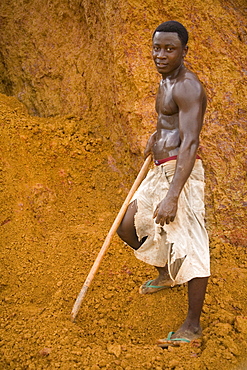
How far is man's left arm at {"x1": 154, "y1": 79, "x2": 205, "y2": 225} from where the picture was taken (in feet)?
7.59

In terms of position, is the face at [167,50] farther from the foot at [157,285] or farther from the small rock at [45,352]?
the small rock at [45,352]

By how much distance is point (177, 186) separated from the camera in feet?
7.64

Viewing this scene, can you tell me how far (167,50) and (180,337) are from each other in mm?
1828

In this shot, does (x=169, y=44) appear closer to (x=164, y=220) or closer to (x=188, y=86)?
(x=188, y=86)

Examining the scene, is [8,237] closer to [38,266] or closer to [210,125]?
[38,266]

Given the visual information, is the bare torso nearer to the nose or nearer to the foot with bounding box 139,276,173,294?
the nose

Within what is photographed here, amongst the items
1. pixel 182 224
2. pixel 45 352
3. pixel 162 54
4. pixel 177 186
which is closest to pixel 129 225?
pixel 182 224

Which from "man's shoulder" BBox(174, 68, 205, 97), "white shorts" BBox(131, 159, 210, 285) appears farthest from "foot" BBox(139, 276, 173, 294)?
"man's shoulder" BBox(174, 68, 205, 97)

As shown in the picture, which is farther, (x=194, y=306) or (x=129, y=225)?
(x=129, y=225)

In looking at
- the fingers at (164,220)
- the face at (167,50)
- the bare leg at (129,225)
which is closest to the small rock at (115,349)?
the bare leg at (129,225)

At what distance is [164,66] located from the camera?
2453mm

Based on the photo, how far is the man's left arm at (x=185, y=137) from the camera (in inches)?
91.1

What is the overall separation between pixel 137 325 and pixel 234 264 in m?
1.08

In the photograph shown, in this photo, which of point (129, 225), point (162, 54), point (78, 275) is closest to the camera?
point (162, 54)
